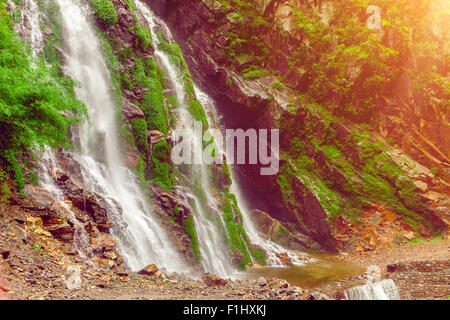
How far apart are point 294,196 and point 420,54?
1762cm

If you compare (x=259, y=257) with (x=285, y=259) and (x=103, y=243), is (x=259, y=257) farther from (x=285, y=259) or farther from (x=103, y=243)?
(x=103, y=243)

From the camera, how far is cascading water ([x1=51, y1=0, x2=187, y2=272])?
12805mm

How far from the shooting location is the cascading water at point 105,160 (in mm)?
12805

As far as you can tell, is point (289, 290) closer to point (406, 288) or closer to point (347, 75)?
point (406, 288)

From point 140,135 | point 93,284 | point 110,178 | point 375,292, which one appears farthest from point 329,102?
point 93,284

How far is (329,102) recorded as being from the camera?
29.1 meters

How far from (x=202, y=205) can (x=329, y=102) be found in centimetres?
1672

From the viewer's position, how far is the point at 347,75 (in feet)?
94.9

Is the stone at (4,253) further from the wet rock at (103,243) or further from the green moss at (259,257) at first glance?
the green moss at (259,257)

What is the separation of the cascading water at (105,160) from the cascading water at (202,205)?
92.9 inches

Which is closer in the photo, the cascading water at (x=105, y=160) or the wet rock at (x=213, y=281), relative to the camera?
the wet rock at (x=213, y=281)

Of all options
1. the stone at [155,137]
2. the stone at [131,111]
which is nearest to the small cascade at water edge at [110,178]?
the stone at [131,111]
